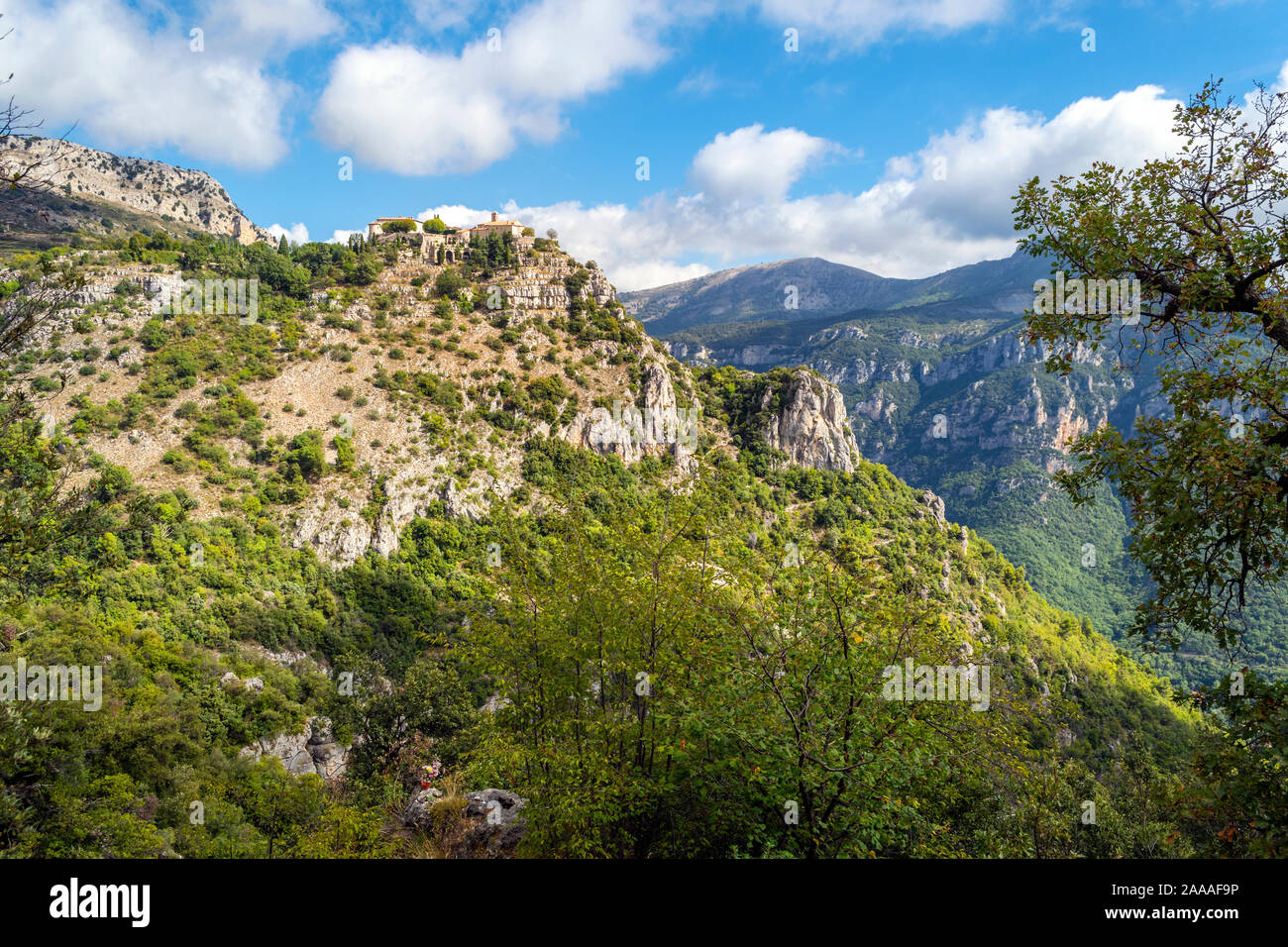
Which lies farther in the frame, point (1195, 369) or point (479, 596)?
point (479, 596)

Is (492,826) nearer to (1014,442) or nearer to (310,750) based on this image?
(310,750)

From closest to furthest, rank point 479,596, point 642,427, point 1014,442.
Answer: point 479,596, point 642,427, point 1014,442

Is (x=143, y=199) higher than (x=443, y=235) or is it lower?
higher

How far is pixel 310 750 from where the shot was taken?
3097cm

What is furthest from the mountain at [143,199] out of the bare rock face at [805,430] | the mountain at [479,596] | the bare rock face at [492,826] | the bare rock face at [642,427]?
the bare rock face at [492,826]

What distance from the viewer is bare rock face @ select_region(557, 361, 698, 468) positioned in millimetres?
61844

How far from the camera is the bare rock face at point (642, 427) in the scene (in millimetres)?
61844

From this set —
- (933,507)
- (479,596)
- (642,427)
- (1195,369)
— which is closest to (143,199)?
(642,427)

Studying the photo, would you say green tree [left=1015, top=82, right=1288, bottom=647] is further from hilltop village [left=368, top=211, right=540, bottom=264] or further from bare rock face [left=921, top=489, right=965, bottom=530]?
hilltop village [left=368, top=211, right=540, bottom=264]

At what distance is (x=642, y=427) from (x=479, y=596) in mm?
54503

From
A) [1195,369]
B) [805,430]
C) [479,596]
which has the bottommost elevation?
[479,596]
